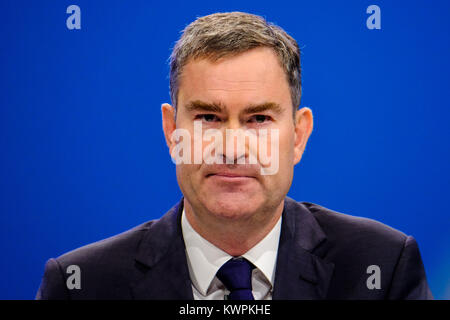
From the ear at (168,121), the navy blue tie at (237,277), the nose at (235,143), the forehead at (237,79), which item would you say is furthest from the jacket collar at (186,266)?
the forehead at (237,79)

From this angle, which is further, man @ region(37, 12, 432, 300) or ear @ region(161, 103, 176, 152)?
ear @ region(161, 103, 176, 152)

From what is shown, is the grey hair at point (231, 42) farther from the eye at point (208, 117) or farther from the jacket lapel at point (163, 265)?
the jacket lapel at point (163, 265)

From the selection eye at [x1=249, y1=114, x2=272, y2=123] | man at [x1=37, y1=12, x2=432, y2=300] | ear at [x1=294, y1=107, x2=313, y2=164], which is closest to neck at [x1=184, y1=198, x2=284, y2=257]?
man at [x1=37, y1=12, x2=432, y2=300]

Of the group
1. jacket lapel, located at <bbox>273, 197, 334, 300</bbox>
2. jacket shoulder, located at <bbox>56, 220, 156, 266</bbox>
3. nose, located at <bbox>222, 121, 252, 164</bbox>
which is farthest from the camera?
jacket shoulder, located at <bbox>56, 220, 156, 266</bbox>

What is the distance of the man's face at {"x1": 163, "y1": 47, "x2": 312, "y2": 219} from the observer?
8.20 feet

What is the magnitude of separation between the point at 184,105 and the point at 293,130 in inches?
19.2

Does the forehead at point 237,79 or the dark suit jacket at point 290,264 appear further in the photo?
the dark suit jacket at point 290,264

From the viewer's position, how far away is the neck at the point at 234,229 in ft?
8.61

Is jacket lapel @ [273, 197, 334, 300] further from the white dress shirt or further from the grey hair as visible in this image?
the grey hair

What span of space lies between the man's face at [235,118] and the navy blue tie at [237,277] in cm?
24

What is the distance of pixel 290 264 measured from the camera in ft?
8.79

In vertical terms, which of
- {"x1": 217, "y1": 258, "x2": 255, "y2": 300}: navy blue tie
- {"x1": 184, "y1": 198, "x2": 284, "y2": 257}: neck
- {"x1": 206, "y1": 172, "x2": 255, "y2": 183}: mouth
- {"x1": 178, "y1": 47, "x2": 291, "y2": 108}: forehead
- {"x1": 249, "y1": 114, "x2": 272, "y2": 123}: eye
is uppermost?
{"x1": 178, "y1": 47, "x2": 291, "y2": 108}: forehead

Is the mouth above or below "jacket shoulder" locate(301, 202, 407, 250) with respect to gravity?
above
